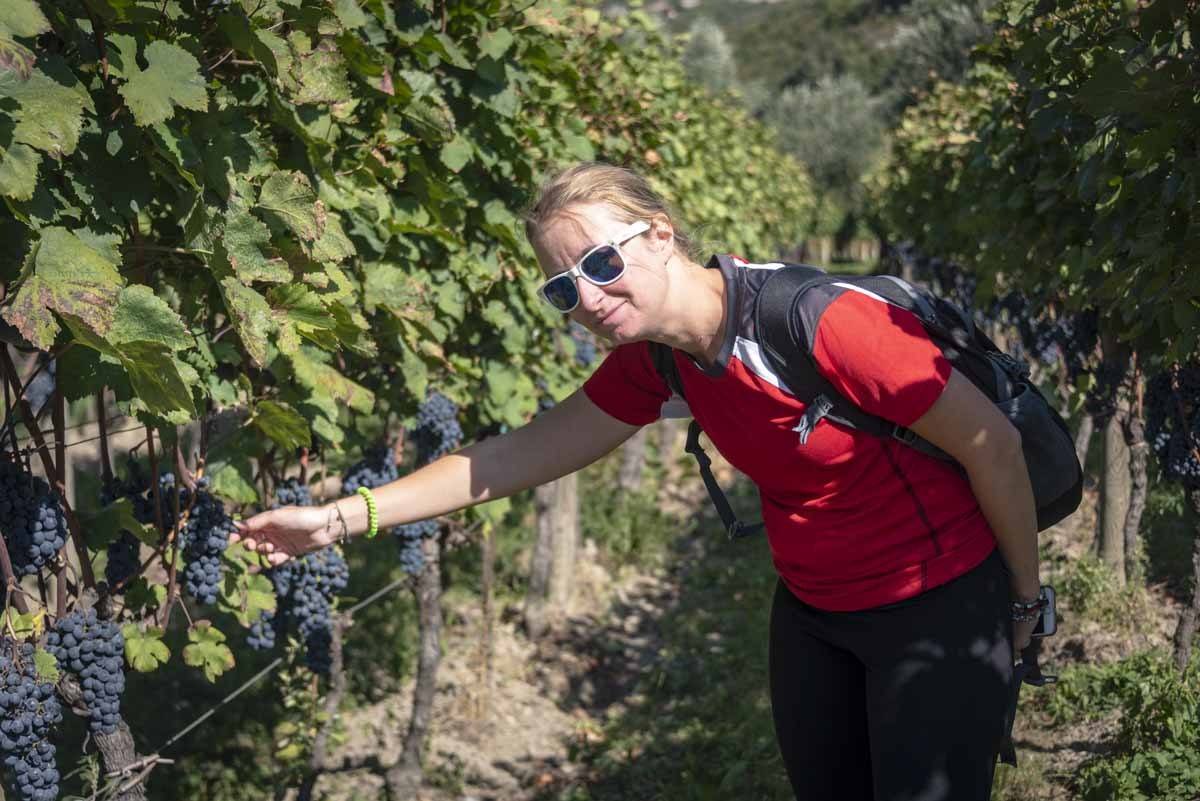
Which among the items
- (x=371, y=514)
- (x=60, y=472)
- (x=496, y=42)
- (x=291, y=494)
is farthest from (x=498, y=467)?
(x=496, y=42)

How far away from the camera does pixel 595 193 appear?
1.98 m

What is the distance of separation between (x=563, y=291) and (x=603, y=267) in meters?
0.08

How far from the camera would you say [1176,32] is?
297 cm

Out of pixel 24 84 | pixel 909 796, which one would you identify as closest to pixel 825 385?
pixel 909 796

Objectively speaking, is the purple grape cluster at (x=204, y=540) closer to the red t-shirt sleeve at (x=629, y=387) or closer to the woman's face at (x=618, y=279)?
A: the red t-shirt sleeve at (x=629, y=387)

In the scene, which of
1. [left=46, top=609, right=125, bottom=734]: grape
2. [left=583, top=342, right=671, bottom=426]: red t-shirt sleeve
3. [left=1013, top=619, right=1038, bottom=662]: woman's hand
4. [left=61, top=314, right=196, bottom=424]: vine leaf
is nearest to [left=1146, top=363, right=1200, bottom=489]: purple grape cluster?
[left=1013, top=619, right=1038, bottom=662]: woman's hand

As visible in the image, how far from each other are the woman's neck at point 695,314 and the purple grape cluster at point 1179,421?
72.3 inches

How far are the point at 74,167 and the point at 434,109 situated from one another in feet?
4.61

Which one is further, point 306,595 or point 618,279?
point 306,595

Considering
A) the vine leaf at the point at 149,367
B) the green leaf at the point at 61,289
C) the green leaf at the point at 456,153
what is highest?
the green leaf at the point at 456,153

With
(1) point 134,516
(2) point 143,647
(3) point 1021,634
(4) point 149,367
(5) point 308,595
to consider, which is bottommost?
(3) point 1021,634

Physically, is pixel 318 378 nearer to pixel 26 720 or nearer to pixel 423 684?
pixel 26 720

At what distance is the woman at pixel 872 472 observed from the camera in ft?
6.16

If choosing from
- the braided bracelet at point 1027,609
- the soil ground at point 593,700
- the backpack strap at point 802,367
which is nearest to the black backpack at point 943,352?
the backpack strap at point 802,367
